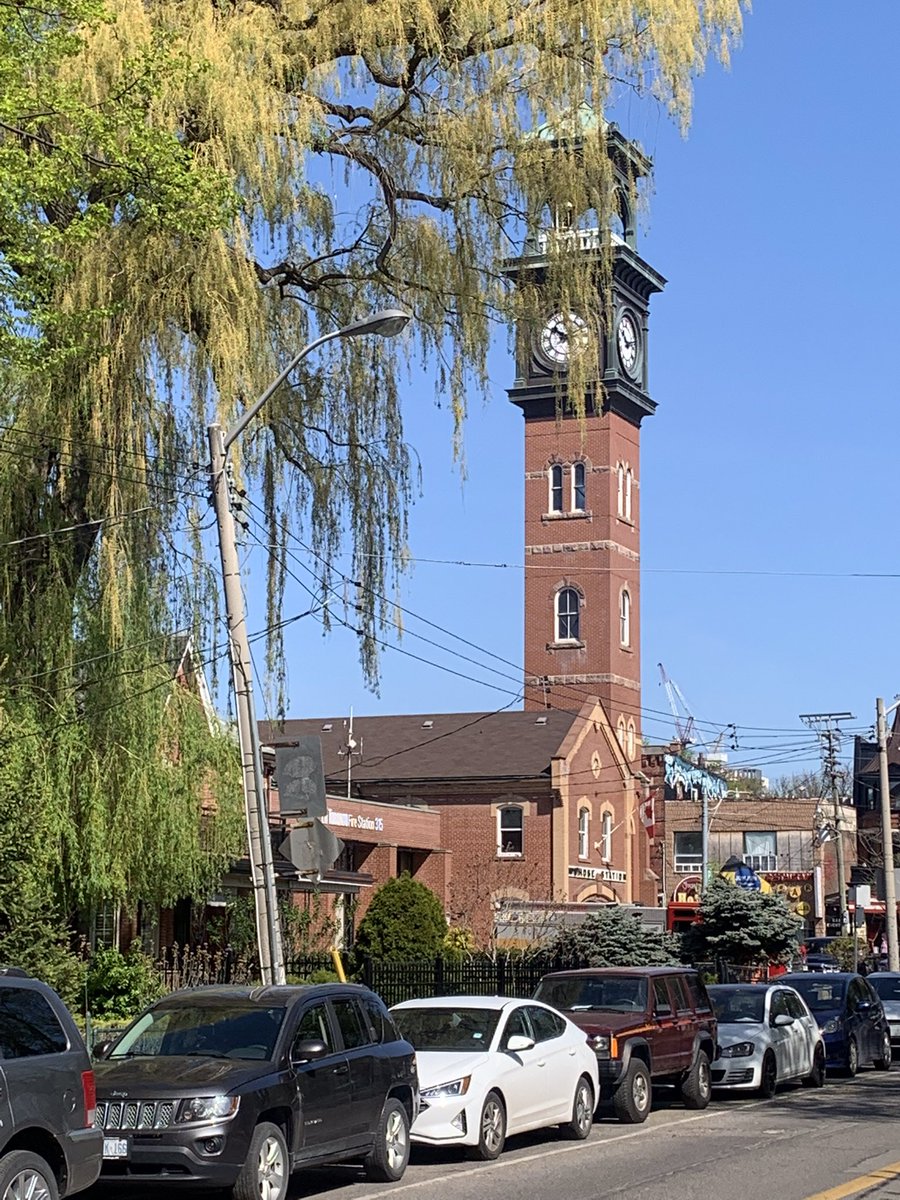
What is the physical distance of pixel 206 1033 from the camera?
1302 cm

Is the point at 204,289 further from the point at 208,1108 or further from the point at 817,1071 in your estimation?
the point at 817,1071

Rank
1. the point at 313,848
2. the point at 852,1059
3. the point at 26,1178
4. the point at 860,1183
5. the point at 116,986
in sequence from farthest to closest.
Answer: the point at 852,1059, the point at 116,986, the point at 313,848, the point at 860,1183, the point at 26,1178

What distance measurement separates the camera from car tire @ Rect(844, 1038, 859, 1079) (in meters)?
25.5

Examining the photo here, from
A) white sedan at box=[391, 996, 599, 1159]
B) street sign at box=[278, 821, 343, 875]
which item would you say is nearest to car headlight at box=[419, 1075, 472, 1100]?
white sedan at box=[391, 996, 599, 1159]

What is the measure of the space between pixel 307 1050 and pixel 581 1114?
518 cm

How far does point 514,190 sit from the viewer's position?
67.0 feet

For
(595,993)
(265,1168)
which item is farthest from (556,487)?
(265,1168)

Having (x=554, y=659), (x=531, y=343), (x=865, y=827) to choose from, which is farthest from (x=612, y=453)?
(x=531, y=343)

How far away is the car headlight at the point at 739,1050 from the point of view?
2156 cm

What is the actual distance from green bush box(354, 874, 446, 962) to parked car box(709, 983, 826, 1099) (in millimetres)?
16654

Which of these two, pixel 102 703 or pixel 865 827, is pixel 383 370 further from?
pixel 865 827

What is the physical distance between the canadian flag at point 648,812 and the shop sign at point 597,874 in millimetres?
4101

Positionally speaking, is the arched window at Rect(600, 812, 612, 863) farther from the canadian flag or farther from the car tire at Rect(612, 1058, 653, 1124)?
the car tire at Rect(612, 1058, 653, 1124)

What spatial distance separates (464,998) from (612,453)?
205 feet
